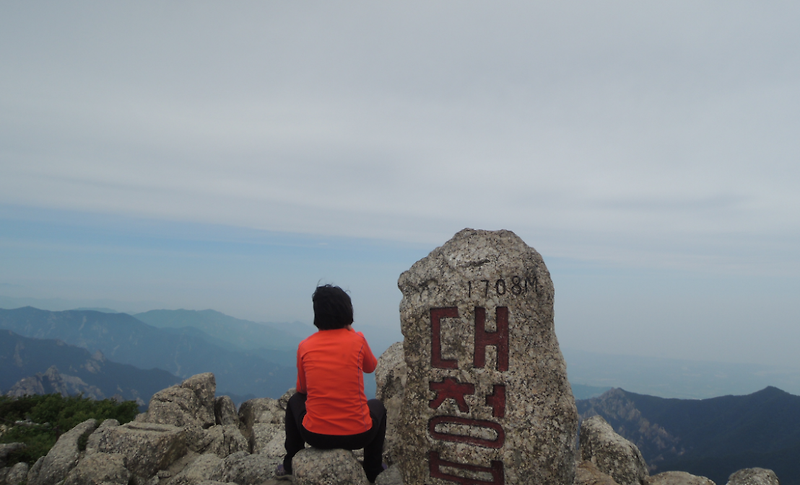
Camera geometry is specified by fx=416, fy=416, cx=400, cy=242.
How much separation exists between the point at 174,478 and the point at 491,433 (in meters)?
5.93

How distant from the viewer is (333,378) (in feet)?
16.3

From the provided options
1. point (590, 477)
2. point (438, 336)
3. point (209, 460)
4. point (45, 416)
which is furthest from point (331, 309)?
point (45, 416)

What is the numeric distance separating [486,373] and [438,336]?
32.8 inches

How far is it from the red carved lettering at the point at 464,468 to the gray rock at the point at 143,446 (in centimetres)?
558

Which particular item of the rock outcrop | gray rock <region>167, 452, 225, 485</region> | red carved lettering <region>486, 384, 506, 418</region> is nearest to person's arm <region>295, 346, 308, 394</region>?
the rock outcrop

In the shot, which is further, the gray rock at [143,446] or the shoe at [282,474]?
the gray rock at [143,446]

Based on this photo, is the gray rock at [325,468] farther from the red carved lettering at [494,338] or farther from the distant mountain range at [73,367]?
the distant mountain range at [73,367]

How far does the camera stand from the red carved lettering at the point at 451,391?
19.1 feet

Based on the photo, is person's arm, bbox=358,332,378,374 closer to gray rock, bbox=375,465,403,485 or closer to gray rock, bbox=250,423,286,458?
gray rock, bbox=375,465,403,485

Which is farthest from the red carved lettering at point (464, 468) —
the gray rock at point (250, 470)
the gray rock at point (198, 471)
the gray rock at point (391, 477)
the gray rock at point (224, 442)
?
the gray rock at point (224, 442)

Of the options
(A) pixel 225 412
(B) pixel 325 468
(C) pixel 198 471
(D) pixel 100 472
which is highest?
(B) pixel 325 468

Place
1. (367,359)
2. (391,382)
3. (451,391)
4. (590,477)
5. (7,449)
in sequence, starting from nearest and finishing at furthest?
1. (367,359)
2. (451,391)
3. (590,477)
4. (391,382)
5. (7,449)

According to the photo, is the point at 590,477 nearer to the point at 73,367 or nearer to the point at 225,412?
the point at 225,412

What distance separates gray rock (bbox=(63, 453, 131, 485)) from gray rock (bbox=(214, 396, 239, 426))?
4262 mm
